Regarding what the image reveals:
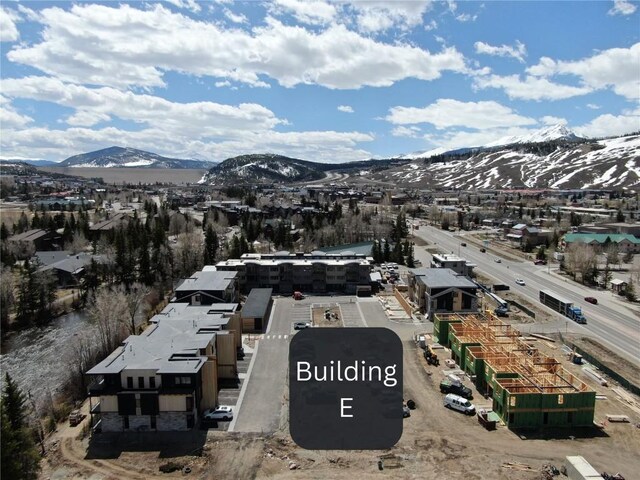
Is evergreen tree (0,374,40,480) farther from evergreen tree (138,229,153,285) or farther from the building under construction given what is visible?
evergreen tree (138,229,153,285)

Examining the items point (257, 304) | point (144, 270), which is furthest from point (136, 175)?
point (257, 304)

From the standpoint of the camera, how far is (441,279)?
23.6 m

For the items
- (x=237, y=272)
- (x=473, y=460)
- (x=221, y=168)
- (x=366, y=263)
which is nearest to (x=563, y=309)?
(x=366, y=263)

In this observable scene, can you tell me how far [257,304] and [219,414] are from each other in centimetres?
948

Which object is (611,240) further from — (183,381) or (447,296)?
(183,381)

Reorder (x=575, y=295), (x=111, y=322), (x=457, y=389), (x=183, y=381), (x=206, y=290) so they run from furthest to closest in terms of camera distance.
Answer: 1. (x=575, y=295)
2. (x=206, y=290)
3. (x=111, y=322)
4. (x=457, y=389)
5. (x=183, y=381)

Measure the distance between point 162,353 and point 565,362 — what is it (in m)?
13.9

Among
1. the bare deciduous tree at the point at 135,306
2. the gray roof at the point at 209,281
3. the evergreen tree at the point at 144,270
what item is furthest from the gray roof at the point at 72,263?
the gray roof at the point at 209,281

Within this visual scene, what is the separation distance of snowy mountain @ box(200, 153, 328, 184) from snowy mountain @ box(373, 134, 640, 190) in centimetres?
3074

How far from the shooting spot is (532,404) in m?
12.8

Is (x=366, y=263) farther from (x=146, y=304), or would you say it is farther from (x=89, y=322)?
(x=89, y=322)

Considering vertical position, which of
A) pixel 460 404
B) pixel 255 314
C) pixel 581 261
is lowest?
pixel 460 404

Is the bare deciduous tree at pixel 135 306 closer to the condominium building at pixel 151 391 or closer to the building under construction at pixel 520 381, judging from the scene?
the condominium building at pixel 151 391

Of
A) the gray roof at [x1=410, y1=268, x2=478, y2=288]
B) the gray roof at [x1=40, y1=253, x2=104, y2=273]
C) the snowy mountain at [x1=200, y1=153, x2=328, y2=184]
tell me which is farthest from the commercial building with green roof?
the snowy mountain at [x1=200, y1=153, x2=328, y2=184]
